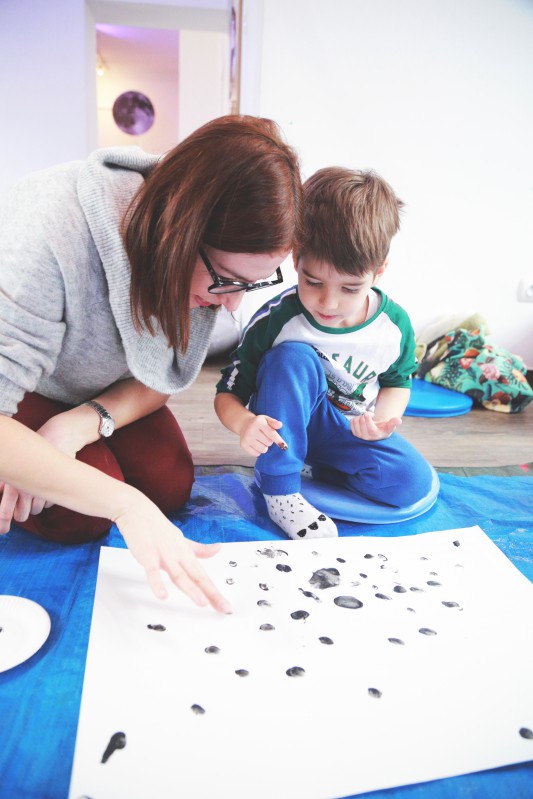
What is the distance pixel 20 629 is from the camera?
0.75m

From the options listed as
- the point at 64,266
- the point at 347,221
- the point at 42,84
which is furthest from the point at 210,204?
the point at 42,84

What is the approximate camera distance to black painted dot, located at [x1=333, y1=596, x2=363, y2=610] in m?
0.80

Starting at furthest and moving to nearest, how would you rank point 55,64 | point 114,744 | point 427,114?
point 55,64 < point 427,114 < point 114,744

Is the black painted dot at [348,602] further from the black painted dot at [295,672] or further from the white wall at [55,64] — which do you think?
the white wall at [55,64]

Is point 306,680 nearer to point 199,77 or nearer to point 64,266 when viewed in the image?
point 64,266

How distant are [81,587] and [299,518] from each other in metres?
0.39

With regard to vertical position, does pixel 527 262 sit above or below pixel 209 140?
below

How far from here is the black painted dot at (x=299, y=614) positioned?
0.77 m

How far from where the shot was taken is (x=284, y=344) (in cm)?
108

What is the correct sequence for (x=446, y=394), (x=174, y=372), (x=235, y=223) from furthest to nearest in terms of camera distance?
(x=446, y=394) < (x=174, y=372) < (x=235, y=223)

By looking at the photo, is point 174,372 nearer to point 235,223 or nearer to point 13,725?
point 235,223

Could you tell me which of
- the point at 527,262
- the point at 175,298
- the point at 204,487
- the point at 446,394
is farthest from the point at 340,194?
the point at 527,262

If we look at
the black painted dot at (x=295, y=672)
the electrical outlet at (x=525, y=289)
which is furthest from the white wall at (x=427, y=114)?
the black painted dot at (x=295, y=672)

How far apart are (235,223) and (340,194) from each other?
1.23 feet
